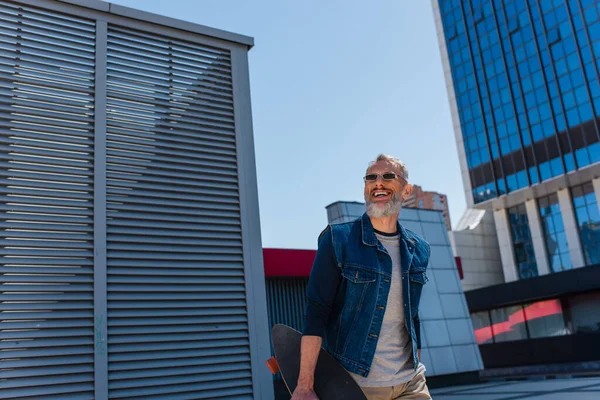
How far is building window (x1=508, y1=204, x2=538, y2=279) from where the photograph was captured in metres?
50.2

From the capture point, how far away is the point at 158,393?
6.18 meters

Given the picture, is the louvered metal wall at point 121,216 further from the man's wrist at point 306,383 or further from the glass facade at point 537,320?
the glass facade at point 537,320

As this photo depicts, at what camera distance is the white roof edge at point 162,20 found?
22.6 ft

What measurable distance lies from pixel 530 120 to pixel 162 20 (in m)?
45.1

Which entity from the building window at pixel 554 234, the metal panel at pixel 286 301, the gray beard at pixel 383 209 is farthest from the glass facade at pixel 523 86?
the gray beard at pixel 383 209

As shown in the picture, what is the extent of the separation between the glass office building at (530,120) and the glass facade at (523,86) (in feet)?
0.26

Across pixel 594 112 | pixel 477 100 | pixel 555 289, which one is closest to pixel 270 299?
pixel 555 289

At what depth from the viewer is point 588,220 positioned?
44.8 meters

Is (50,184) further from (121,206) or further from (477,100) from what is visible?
(477,100)

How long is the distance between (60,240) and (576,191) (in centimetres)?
4671

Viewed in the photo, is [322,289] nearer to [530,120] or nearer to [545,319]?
[545,319]

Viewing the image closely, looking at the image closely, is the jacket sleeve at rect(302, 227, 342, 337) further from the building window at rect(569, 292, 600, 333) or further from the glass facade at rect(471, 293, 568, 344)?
the glass facade at rect(471, 293, 568, 344)

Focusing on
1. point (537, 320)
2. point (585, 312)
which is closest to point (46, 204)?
point (585, 312)

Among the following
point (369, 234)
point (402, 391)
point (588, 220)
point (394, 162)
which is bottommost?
point (402, 391)
